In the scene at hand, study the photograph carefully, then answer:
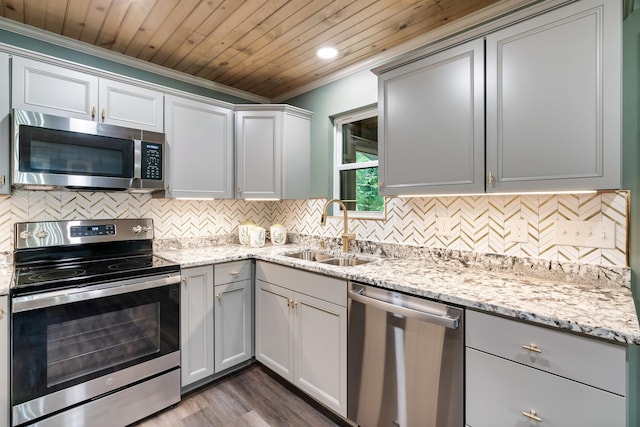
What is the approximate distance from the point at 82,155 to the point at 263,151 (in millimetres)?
1274

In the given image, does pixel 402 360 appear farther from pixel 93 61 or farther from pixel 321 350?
pixel 93 61

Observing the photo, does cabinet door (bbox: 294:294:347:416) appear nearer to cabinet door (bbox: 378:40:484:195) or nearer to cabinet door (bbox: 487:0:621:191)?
cabinet door (bbox: 378:40:484:195)

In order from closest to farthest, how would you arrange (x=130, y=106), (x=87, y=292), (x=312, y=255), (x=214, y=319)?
1. (x=87, y=292)
2. (x=130, y=106)
3. (x=214, y=319)
4. (x=312, y=255)

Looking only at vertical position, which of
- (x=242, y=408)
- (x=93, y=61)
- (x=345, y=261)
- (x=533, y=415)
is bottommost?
(x=242, y=408)

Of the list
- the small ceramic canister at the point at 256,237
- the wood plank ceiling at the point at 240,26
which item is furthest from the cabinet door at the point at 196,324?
the wood plank ceiling at the point at 240,26

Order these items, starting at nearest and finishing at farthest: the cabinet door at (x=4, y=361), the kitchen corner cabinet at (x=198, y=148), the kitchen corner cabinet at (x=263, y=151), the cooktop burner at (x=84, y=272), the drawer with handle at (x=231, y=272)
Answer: the cabinet door at (x=4, y=361) < the cooktop burner at (x=84, y=272) < the drawer with handle at (x=231, y=272) < the kitchen corner cabinet at (x=198, y=148) < the kitchen corner cabinet at (x=263, y=151)

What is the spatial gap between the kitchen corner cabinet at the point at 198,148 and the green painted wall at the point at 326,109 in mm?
749

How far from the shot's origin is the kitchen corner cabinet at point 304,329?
185 centimetres

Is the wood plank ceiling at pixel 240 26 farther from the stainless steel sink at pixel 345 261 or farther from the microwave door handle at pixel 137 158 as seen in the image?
the stainless steel sink at pixel 345 261

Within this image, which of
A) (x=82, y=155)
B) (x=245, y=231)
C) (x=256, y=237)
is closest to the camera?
(x=82, y=155)

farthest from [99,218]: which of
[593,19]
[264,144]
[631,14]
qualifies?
[631,14]

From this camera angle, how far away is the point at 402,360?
1.54 meters

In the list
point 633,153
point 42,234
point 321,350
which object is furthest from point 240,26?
point 633,153

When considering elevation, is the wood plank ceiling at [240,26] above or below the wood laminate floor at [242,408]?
above
